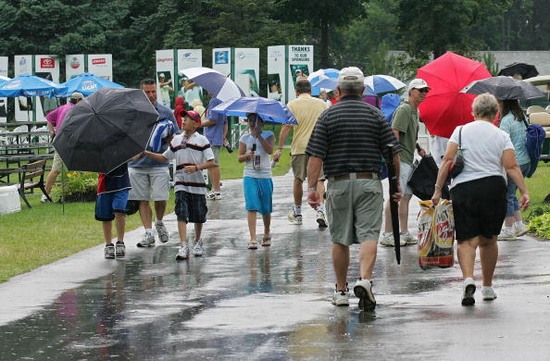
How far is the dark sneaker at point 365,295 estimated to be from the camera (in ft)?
32.8

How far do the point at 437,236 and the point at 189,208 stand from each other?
3.86m

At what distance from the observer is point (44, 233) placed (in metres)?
16.9

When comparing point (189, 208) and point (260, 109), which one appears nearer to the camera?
point (189, 208)

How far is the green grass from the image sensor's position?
13984mm

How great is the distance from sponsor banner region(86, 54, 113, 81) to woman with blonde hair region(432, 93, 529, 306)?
3998 cm

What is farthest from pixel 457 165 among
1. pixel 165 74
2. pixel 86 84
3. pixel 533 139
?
pixel 165 74

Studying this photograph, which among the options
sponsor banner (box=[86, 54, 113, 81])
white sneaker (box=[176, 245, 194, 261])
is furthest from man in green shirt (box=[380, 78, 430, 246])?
sponsor banner (box=[86, 54, 113, 81])

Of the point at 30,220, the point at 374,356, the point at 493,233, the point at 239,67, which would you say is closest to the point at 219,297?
the point at 493,233

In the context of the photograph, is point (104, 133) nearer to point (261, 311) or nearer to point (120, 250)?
point (120, 250)

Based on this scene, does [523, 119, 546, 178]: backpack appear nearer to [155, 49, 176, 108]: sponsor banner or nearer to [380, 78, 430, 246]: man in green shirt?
[380, 78, 430, 246]: man in green shirt

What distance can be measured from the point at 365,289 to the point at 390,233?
469 cm

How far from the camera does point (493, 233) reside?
10375mm

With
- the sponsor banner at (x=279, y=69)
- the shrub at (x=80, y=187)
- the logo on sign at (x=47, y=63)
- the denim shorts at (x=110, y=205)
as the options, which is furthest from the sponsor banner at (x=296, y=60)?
the denim shorts at (x=110, y=205)

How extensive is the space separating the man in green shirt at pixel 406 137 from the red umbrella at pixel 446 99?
2.20 feet
